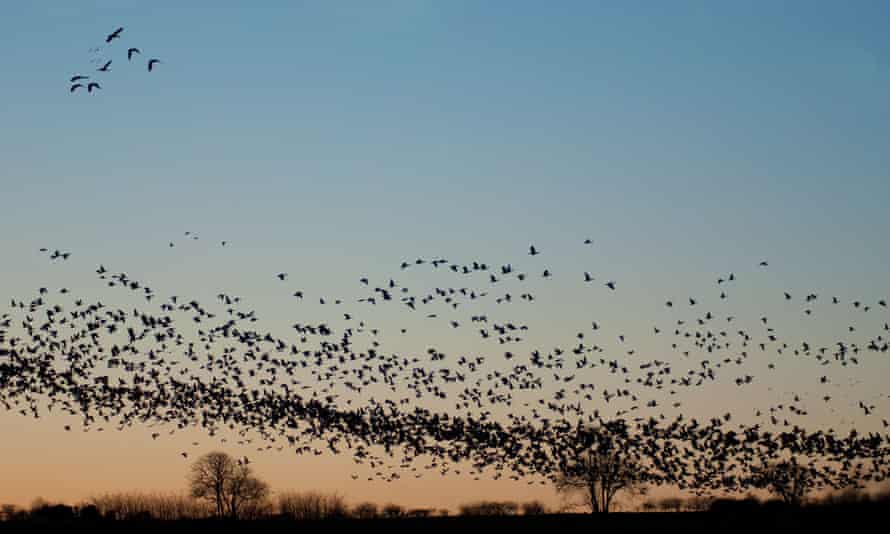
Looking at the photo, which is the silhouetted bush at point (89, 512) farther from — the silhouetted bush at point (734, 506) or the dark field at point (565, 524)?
the silhouetted bush at point (734, 506)

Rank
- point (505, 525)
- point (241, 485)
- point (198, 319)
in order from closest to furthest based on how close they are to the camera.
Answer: point (198, 319)
point (505, 525)
point (241, 485)

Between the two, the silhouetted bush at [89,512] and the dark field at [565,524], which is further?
the silhouetted bush at [89,512]

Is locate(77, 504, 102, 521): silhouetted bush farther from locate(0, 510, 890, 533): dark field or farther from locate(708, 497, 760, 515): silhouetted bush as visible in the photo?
locate(708, 497, 760, 515): silhouetted bush

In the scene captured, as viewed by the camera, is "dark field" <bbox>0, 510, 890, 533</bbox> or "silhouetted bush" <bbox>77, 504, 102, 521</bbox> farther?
"silhouetted bush" <bbox>77, 504, 102, 521</bbox>

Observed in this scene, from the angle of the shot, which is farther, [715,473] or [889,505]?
[715,473]

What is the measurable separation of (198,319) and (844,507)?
37168mm

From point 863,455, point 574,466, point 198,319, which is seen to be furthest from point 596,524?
point 574,466

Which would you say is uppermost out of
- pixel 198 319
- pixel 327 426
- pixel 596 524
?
pixel 198 319

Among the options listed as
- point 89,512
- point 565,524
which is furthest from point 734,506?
point 89,512

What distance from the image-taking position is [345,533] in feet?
224

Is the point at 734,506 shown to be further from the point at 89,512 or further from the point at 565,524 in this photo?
the point at 89,512

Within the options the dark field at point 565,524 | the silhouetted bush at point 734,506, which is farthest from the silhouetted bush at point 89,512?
the silhouetted bush at point 734,506

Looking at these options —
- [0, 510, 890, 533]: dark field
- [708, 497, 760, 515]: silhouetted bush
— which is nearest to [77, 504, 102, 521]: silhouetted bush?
[0, 510, 890, 533]: dark field

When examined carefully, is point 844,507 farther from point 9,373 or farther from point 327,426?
point 9,373
